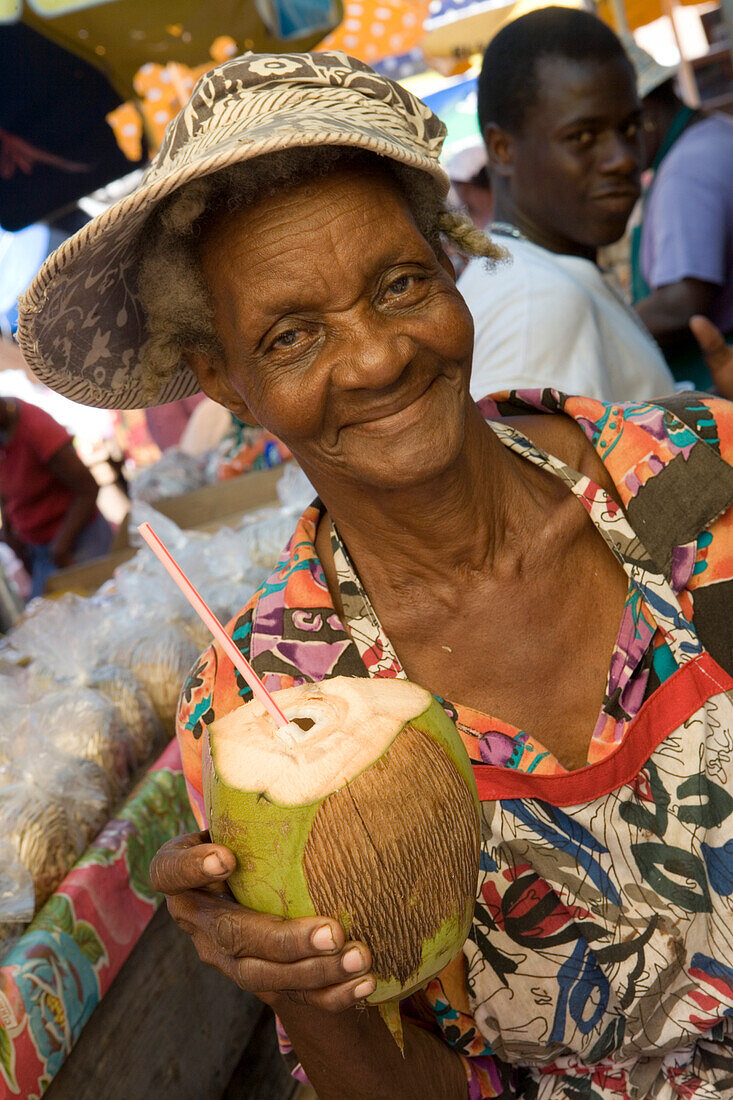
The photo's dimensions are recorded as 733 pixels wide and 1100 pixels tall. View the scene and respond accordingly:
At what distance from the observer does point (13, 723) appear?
1.85 meters

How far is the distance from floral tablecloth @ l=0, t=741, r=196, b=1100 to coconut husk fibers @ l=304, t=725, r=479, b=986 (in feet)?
2.10

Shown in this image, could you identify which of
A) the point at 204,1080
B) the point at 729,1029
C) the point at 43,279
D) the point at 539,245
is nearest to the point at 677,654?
the point at 729,1029

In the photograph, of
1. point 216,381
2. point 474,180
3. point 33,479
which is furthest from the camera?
point 33,479

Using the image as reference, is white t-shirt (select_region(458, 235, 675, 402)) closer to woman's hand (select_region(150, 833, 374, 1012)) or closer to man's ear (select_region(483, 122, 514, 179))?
man's ear (select_region(483, 122, 514, 179))

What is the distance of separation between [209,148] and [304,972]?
2.96ft

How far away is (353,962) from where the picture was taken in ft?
2.77

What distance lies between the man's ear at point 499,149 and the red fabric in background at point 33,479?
3093 mm

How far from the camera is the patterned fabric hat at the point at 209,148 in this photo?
43.3 inches

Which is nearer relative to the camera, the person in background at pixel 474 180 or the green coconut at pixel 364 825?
the green coconut at pixel 364 825

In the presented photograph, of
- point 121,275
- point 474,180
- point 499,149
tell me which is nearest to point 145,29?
point 474,180

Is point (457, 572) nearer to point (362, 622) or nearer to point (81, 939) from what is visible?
point (362, 622)

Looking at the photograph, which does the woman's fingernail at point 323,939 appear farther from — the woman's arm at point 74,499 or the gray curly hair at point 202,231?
the woman's arm at point 74,499

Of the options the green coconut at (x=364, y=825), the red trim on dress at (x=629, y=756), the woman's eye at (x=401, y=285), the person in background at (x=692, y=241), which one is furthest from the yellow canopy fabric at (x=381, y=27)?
the green coconut at (x=364, y=825)

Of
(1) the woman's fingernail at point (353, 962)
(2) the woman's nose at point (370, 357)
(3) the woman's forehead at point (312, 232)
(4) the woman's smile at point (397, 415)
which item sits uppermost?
(3) the woman's forehead at point (312, 232)
